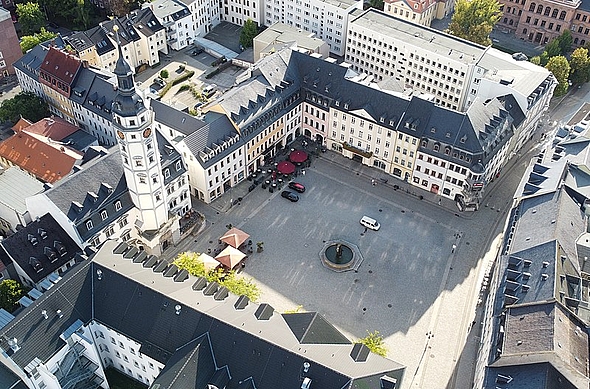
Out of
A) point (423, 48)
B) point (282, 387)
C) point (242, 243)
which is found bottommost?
point (242, 243)

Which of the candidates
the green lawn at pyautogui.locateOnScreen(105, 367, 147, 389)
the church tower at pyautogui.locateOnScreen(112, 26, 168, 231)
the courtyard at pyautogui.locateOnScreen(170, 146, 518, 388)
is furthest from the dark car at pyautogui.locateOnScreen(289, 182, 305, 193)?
the green lawn at pyautogui.locateOnScreen(105, 367, 147, 389)

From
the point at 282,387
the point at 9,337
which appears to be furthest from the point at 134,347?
the point at 282,387

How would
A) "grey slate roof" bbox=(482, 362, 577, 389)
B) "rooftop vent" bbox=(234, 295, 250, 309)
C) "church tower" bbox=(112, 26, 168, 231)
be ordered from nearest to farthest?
"grey slate roof" bbox=(482, 362, 577, 389) < "rooftop vent" bbox=(234, 295, 250, 309) < "church tower" bbox=(112, 26, 168, 231)

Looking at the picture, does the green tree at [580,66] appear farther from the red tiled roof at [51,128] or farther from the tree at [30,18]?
the tree at [30,18]

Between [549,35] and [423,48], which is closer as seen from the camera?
[423,48]

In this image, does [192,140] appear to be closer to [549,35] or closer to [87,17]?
[87,17]

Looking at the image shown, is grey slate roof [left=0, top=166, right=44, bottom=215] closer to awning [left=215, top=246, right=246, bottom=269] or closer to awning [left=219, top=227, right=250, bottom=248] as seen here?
awning [left=219, top=227, right=250, bottom=248]

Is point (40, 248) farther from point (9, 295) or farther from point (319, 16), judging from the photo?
point (319, 16)
